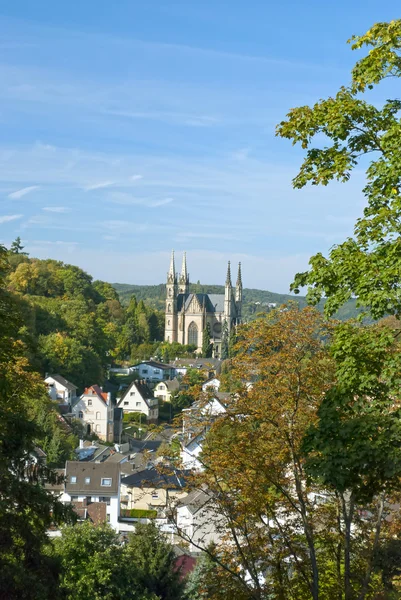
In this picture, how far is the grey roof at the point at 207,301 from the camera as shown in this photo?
11606 cm

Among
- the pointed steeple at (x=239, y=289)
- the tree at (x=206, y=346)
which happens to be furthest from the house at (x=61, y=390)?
the pointed steeple at (x=239, y=289)

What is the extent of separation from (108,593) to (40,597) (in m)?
8.03

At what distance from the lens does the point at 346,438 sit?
24.8 ft

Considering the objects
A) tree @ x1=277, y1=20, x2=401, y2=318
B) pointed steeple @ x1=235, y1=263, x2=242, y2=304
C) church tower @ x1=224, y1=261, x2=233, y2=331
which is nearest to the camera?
tree @ x1=277, y1=20, x2=401, y2=318

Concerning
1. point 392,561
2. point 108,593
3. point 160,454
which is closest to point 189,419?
point 160,454

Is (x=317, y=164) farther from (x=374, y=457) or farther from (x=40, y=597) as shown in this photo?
(x=40, y=597)

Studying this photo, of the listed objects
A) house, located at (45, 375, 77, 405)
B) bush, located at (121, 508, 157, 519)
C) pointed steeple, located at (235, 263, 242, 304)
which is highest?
pointed steeple, located at (235, 263, 242, 304)

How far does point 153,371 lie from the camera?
88.7 metres

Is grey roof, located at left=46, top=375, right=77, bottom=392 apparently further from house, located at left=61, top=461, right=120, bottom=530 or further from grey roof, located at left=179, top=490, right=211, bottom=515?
grey roof, located at left=179, top=490, right=211, bottom=515

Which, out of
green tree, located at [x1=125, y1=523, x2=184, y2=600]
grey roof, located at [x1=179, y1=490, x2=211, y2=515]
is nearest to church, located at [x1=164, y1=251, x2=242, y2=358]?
grey roof, located at [x1=179, y1=490, x2=211, y2=515]

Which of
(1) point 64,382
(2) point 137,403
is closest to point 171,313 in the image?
(2) point 137,403

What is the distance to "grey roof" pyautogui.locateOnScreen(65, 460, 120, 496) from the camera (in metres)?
34.4

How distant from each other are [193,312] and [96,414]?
58.2 meters

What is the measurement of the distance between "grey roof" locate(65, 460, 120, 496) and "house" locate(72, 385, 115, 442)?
20987 millimetres
